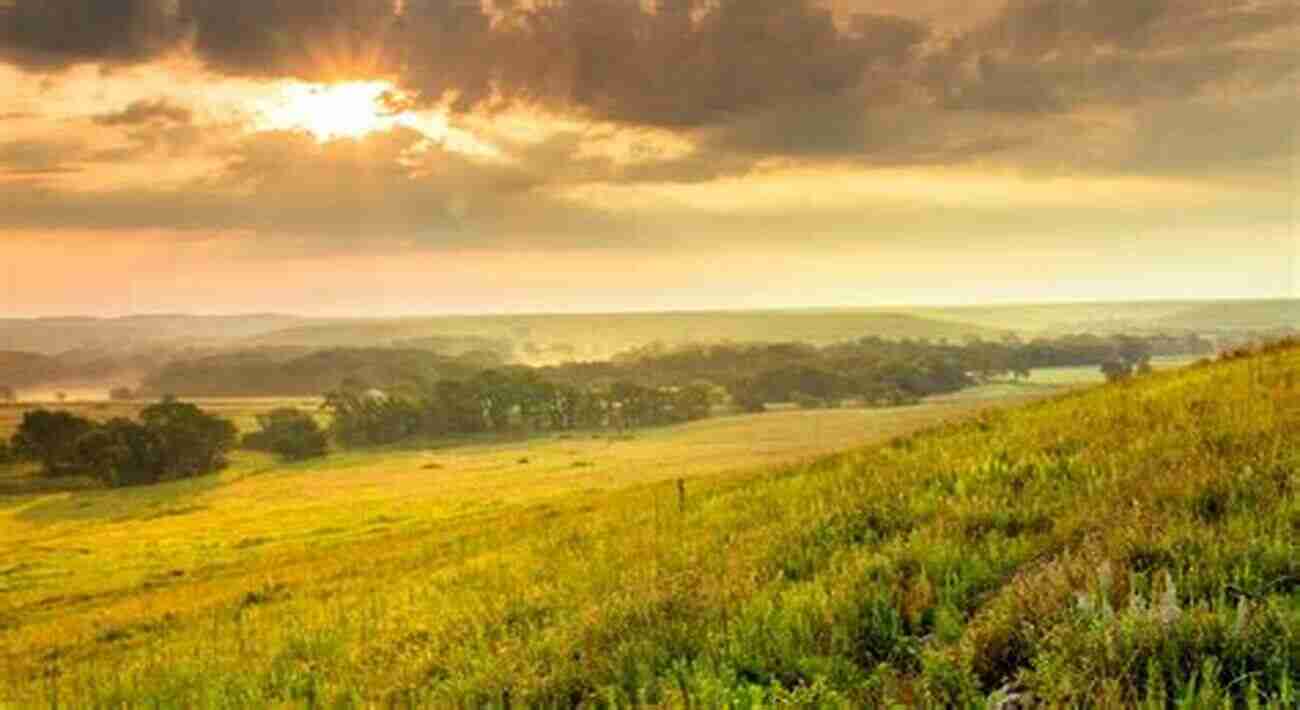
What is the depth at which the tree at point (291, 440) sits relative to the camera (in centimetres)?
17212

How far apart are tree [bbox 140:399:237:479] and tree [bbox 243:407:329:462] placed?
744 centimetres

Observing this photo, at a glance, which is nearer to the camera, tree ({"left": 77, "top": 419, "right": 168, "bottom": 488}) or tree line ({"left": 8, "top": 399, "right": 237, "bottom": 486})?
tree ({"left": 77, "top": 419, "right": 168, "bottom": 488})

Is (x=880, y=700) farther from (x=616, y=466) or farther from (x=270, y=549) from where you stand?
(x=616, y=466)

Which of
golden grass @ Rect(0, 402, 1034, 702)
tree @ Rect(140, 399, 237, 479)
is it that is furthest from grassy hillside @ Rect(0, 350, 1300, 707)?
tree @ Rect(140, 399, 237, 479)

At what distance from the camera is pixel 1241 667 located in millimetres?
4910

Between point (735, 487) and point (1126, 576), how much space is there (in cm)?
1480

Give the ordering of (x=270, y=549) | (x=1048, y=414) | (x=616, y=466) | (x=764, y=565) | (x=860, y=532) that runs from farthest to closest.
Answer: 1. (x=616, y=466)
2. (x=270, y=549)
3. (x=1048, y=414)
4. (x=860, y=532)
5. (x=764, y=565)

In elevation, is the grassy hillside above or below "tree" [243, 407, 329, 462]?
above

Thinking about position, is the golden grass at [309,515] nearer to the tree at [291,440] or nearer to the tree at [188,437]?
the tree at [291,440]

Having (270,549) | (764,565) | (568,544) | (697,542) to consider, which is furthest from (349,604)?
(270,549)

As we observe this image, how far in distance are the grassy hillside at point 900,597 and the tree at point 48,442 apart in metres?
156

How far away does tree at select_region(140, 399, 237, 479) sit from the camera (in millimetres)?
152875

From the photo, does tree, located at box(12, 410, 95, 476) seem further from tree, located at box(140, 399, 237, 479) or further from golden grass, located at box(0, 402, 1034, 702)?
golden grass, located at box(0, 402, 1034, 702)

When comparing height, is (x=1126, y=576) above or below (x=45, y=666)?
above
